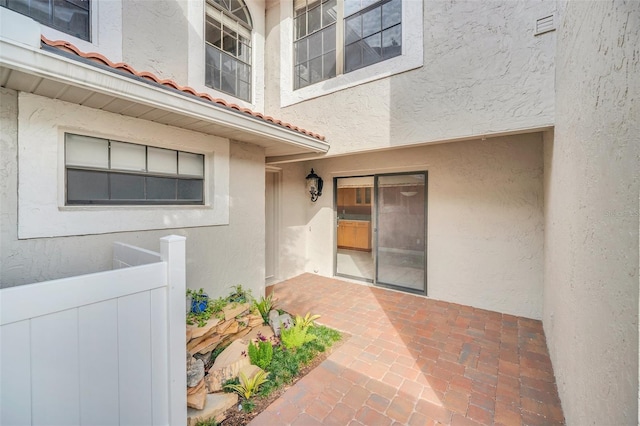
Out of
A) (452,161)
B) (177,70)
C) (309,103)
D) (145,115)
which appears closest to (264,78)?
(309,103)

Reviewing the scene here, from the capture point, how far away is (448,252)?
647 centimetres

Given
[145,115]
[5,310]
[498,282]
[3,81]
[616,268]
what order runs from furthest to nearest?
1. [498,282]
2. [145,115]
3. [3,81]
4. [5,310]
5. [616,268]

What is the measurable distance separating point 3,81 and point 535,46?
671 cm

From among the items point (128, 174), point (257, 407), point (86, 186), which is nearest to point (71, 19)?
point (128, 174)

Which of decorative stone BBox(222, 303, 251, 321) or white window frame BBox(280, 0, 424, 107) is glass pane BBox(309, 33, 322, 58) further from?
decorative stone BBox(222, 303, 251, 321)

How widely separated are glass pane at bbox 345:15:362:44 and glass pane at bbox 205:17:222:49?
10.0 feet

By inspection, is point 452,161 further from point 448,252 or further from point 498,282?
point 498,282

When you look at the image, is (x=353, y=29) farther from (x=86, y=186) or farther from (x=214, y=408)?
(x=214, y=408)

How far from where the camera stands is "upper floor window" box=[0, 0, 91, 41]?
395 centimetres

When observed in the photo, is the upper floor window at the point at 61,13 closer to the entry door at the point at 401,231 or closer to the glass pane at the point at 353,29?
the glass pane at the point at 353,29

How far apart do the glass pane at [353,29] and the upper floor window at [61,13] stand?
4797mm

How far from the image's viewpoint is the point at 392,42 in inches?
210

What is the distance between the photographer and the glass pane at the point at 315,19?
21.7 feet

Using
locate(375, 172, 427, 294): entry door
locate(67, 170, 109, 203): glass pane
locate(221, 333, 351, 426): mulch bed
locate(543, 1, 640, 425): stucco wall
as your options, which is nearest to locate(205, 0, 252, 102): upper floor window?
locate(67, 170, 109, 203): glass pane
